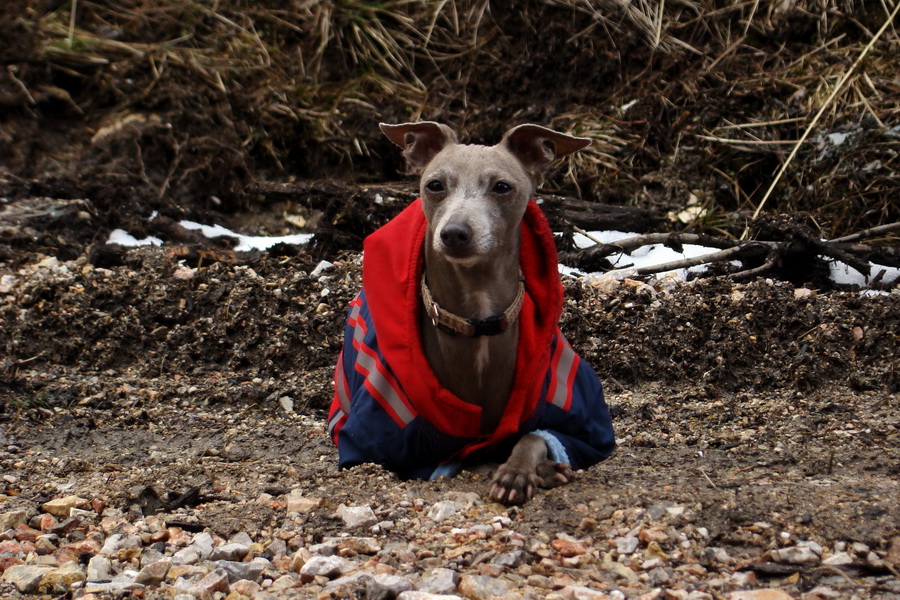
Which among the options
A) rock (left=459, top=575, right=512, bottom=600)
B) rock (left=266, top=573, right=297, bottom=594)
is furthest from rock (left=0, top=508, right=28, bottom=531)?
rock (left=459, top=575, right=512, bottom=600)

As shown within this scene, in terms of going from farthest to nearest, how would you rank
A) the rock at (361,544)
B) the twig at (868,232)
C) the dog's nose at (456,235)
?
the twig at (868,232), the dog's nose at (456,235), the rock at (361,544)

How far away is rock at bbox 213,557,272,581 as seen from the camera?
2.19 metres

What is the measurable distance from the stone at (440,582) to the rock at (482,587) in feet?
0.07

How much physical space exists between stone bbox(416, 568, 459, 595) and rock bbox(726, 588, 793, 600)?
0.60 meters

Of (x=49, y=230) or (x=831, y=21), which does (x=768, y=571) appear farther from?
(x=831, y=21)

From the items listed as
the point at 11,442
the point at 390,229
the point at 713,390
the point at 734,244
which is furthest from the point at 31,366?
the point at 734,244

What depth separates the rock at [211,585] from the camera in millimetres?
2066

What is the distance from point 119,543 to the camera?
93.9 inches

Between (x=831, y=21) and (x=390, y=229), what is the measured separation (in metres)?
4.71

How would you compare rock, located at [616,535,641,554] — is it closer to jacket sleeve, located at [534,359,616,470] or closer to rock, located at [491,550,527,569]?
rock, located at [491,550,527,569]

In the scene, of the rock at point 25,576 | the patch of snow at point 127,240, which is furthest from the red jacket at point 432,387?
the patch of snow at point 127,240

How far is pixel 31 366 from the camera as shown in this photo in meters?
4.61

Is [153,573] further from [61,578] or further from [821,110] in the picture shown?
[821,110]

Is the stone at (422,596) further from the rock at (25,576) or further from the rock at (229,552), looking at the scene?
the rock at (25,576)
